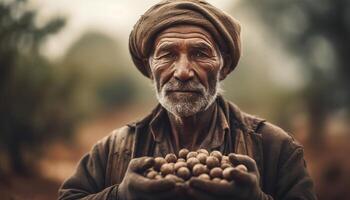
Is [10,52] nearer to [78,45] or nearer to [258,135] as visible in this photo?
[78,45]

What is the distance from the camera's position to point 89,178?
3.49 m

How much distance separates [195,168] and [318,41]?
27.8 feet

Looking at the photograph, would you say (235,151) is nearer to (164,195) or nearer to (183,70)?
(183,70)

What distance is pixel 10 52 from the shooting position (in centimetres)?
848

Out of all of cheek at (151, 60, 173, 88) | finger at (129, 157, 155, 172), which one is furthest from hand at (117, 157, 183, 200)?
cheek at (151, 60, 173, 88)

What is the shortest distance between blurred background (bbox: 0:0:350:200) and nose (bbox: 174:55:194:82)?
600 centimetres

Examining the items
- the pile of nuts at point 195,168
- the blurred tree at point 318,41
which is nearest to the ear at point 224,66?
the pile of nuts at point 195,168

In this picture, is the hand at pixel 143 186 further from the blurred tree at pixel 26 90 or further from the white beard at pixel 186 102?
the blurred tree at pixel 26 90

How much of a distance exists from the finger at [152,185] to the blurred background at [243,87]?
6268 millimetres

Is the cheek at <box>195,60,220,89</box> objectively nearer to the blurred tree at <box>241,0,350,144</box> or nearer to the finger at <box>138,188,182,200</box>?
the finger at <box>138,188,182,200</box>

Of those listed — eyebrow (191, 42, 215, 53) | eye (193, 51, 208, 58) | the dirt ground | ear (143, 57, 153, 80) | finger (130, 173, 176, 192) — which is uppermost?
eyebrow (191, 42, 215, 53)

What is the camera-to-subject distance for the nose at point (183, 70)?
3.22 m

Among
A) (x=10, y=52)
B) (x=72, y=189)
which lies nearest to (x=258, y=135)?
(x=72, y=189)

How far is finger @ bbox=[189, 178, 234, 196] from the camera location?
284 centimetres
